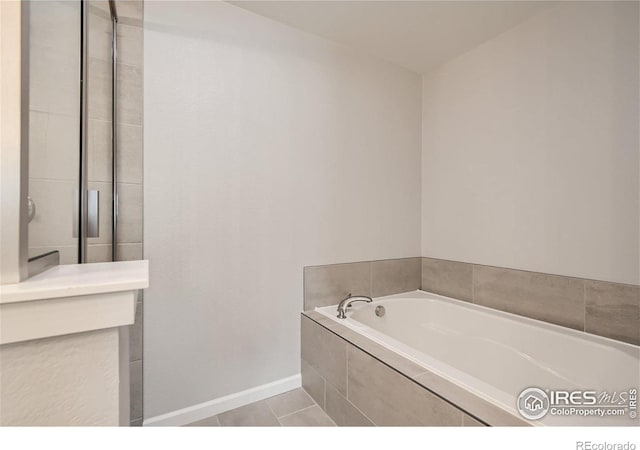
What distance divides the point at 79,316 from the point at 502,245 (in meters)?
2.19

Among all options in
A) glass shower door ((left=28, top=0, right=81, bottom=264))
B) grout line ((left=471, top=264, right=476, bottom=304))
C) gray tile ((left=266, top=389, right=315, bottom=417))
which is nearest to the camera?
glass shower door ((left=28, top=0, right=81, bottom=264))

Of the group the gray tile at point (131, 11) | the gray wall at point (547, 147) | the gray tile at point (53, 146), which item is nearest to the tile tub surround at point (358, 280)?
the gray wall at point (547, 147)

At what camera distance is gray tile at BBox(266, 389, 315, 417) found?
1.74 meters

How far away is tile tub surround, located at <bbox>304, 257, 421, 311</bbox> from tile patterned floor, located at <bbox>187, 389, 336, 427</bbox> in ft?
1.80

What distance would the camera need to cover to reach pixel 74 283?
1.74ft

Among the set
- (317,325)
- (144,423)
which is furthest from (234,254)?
(144,423)

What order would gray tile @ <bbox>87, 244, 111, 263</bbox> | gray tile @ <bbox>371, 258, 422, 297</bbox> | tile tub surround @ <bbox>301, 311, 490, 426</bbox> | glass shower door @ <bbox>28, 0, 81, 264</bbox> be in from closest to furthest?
1. glass shower door @ <bbox>28, 0, 81, 264</bbox>
2. tile tub surround @ <bbox>301, 311, 490, 426</bbox>
3. gray tile @ <bbox>87, 244, 111, 263</bbox>
4. gray tile @ <bbox>371, 258, 422, 297</bbox>

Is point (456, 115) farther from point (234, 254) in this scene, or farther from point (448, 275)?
point (234, 254)

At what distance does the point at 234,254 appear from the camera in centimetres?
178

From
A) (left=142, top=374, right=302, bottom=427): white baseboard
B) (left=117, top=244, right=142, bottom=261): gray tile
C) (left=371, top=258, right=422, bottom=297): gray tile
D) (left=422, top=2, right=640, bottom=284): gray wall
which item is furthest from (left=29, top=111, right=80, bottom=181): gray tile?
(left=422, top=2, right=640, bottom=284): gray wall

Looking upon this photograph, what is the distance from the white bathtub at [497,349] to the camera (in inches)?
48.9

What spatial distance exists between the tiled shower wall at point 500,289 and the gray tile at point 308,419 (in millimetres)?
589

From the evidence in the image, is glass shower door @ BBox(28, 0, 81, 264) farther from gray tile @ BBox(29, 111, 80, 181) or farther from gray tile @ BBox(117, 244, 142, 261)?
gray tile @ BBox(117, 244, 142, 261)
